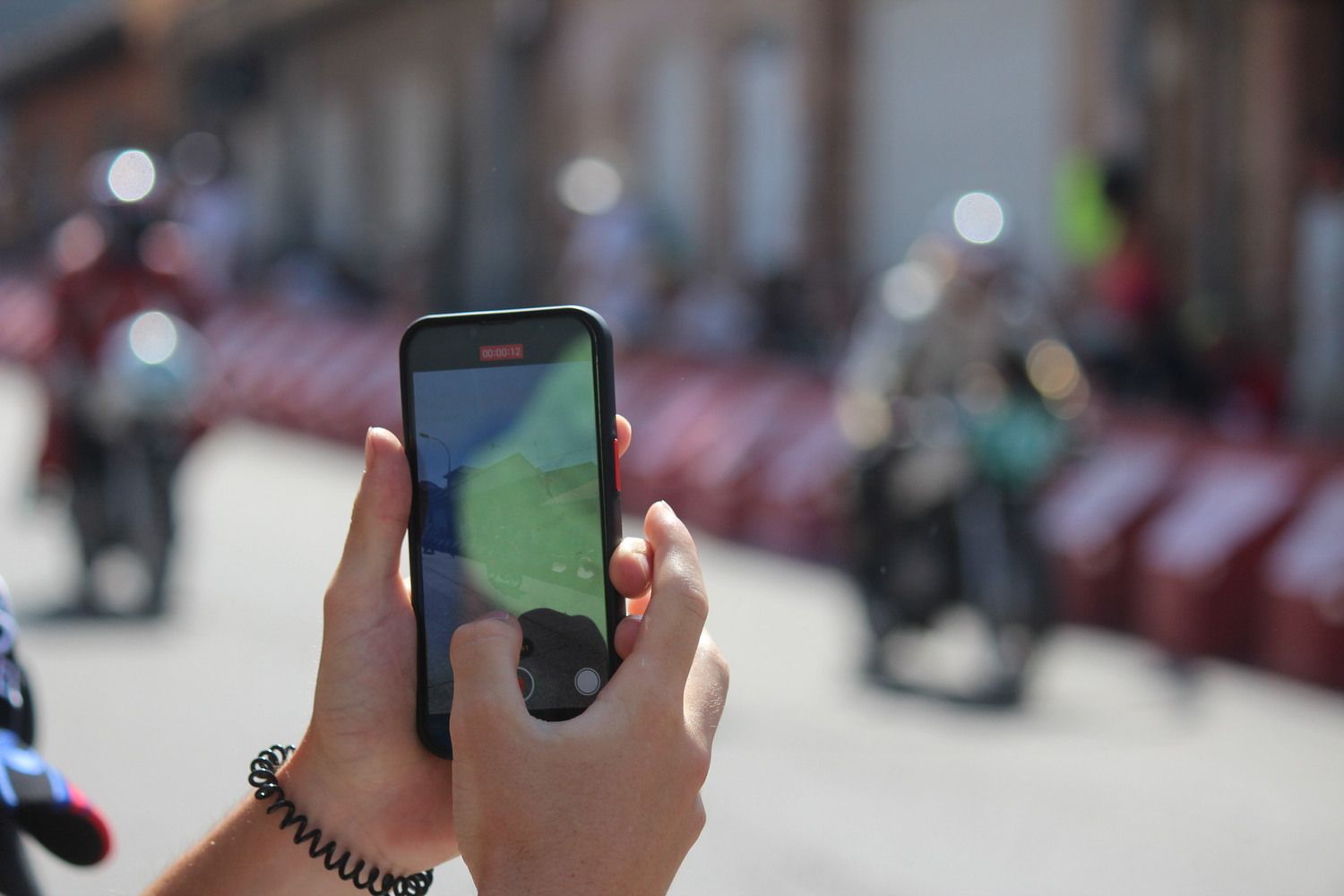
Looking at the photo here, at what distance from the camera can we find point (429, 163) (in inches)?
1144

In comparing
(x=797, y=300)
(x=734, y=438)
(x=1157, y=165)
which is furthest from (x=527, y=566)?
(x=797, y=300)

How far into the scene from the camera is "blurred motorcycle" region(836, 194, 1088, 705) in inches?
337

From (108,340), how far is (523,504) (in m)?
8.69

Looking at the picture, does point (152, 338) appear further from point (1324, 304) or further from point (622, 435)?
point (622, 435)

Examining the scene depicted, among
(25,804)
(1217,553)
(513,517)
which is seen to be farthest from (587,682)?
(1217,553)

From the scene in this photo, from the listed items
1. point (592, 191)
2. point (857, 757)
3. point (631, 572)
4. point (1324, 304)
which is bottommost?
point (857, 757)

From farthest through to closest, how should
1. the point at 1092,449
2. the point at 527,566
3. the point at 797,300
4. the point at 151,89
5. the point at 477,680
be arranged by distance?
the point at 151,89 → the point at 797,300 → the point at 1092,449 → the point at 527,566 → the point at 477,680

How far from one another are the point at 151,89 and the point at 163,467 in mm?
32263

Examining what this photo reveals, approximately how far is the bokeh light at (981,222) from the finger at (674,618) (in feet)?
24.4

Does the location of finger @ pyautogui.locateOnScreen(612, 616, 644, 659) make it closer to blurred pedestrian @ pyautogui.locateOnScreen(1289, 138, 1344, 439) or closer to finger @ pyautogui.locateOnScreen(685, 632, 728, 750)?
finger @ pyautogui.locateOnScreen(685, 632, 728, 750)

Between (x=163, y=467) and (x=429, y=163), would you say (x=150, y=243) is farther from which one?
(x=429, y=163)

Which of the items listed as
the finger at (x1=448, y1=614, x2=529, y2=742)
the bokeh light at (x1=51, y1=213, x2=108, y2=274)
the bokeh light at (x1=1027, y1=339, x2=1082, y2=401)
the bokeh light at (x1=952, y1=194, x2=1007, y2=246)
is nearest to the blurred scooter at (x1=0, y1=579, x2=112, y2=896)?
the finger at (x1=448, y1=614, x2=529, y2=742)

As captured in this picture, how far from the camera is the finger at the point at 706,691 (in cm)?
168

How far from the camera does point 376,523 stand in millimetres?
1796
